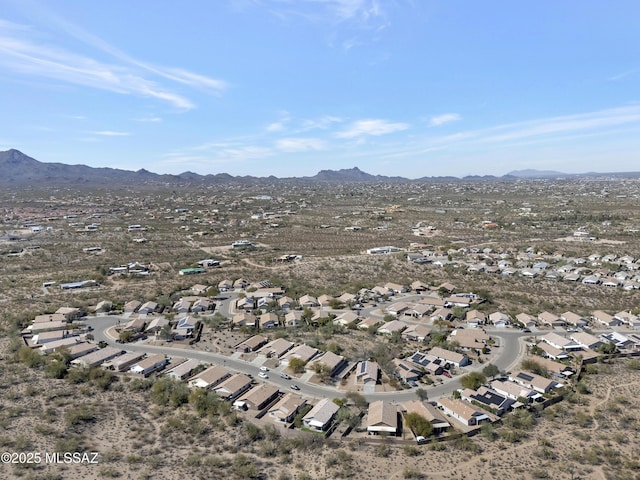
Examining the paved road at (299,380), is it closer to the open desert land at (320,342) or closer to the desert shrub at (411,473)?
the open desert land at (320,342)

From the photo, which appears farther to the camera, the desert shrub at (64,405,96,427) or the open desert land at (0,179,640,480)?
the desert shrub at (64,405,96,427)

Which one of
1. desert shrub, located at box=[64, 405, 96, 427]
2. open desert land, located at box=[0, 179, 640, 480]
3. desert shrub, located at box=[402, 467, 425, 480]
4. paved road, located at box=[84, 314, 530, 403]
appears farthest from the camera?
paved road, located at box=[84, 314, 530, 403]

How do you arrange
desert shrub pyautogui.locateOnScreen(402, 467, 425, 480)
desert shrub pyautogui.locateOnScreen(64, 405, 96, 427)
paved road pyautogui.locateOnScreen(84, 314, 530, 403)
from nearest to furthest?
1. desert shrub pyautogui.locateOnScreen(402, 467, 425, 480)
2. desert shrub pyautogui.locateOnScreen(64, 405, 96, 427)
3. paved road pyautogui.locateOnScreen(84, 314, 530, 403)

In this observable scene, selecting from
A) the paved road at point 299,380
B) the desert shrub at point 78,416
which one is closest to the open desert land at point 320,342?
the desert shrub at point 78,416

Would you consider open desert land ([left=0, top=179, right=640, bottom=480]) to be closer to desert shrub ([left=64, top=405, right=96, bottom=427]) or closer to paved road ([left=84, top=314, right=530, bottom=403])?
desert shrub ([left=64, top=405, right=96, bottom=427])

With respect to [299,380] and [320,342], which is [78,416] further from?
[320,342]

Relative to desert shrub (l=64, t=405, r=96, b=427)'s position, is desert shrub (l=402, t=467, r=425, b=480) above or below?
below

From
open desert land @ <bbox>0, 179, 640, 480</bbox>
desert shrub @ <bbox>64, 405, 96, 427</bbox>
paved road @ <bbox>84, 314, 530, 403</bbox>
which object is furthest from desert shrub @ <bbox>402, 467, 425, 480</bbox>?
desert shrub @ <bbox>64, 405, 96, 427</bbox>
